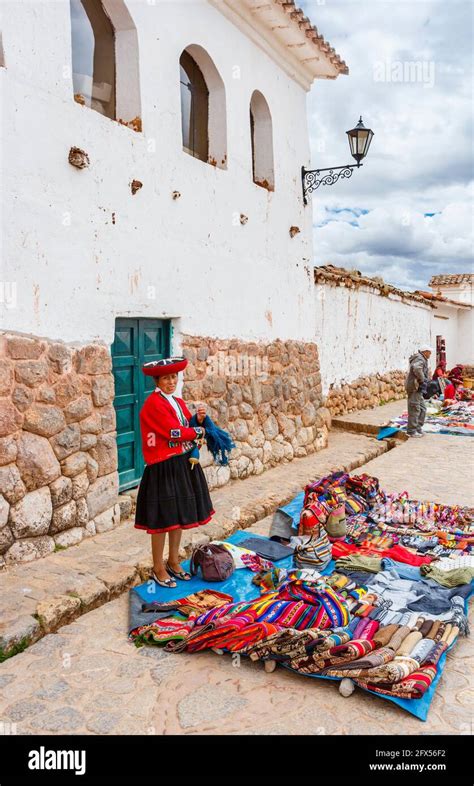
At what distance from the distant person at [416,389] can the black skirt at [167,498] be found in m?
7.21

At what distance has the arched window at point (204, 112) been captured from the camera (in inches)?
262

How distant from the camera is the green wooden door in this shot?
17.9ft

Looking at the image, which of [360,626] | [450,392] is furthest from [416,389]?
[360,626]

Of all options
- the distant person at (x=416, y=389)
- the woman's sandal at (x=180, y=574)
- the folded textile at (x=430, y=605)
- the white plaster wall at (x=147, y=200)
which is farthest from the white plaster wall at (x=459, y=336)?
Answer: the woman's sandal at (x=180, y=574)

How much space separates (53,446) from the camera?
4500mm

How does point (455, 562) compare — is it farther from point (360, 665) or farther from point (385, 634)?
point (360, 665)

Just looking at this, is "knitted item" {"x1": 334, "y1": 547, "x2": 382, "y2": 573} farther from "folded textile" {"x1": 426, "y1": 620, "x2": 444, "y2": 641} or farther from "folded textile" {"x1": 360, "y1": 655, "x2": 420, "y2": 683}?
"folded textile" {"x1": 360, "y1": 655, "x2": 420, "y2": 683}

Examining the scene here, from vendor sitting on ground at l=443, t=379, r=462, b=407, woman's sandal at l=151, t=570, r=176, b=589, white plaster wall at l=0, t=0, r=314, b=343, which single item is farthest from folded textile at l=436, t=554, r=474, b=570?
vendor sitting on ground at l=443, t=379, r=462, b=407

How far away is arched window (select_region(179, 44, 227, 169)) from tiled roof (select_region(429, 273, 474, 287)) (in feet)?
77.2

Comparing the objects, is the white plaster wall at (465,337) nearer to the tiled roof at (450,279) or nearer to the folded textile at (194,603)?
the tiled roof at (450,279)

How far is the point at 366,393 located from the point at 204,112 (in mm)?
8187

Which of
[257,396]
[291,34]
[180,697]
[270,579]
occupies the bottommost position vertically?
[180,697]
